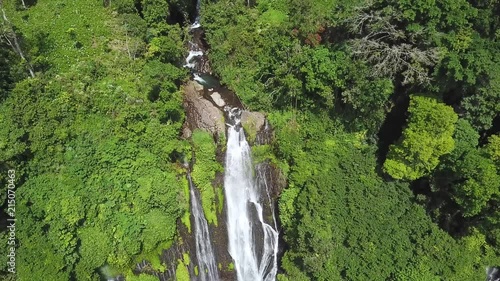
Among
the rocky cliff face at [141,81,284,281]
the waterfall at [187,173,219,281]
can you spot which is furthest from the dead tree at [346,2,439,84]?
the waterfall at [187,173,219,281]

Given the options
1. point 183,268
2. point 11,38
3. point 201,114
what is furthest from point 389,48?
point 11,38

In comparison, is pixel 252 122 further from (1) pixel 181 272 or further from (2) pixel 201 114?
(1) pixel 181 272

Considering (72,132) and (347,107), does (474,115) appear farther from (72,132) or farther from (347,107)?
(72,132)

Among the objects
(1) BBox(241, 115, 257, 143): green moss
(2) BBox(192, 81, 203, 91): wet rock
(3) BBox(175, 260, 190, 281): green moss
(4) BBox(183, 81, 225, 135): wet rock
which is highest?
(2) BBox(192, 81, 203, 91): wet rock

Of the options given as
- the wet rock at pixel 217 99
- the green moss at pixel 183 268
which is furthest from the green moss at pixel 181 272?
the wet rock at pixel 217 99

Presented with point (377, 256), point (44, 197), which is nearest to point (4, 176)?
point (44, 197)

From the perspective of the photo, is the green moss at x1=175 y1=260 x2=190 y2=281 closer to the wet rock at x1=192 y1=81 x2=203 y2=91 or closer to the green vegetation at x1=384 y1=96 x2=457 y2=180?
the wet rock at x1=192 y1=81 x2=203 y2=91

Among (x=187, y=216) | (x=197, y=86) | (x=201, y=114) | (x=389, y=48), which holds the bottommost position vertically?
(x=187, y=216)
